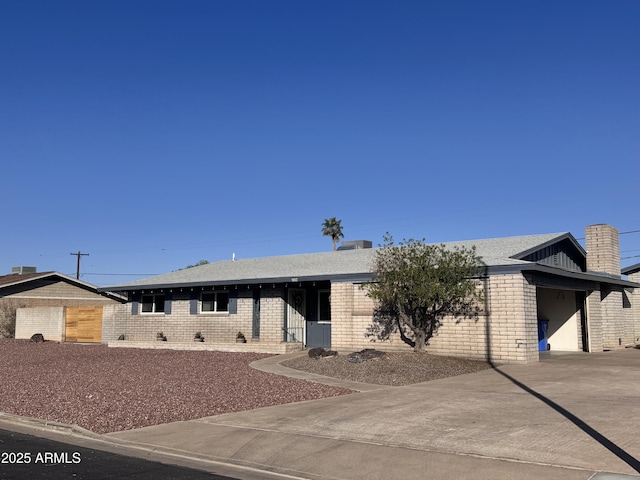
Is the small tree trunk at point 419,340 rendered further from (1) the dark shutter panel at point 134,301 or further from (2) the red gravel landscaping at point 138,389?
(1) the dark shutter panel at point 134,301

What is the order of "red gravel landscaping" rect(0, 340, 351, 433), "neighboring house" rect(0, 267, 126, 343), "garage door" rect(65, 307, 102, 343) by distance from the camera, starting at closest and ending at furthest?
1. "red gravel landscaping" rect(0, 340, 351, 433)
2. "garage door" rect(65, 307, 102, 343)
3. "neighboring house" rect(0, 267, 126, 343)

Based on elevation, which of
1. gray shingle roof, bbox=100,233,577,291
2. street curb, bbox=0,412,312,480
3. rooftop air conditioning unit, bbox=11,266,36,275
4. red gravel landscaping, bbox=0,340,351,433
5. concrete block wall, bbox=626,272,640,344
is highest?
rooftop air conditioning unit, bbox=11,266,36,275

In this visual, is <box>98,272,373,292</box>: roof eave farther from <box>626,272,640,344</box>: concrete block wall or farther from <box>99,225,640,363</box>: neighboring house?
<box>626,272,640,344</box>: concrete block wall

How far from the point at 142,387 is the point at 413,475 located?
30.9 ft

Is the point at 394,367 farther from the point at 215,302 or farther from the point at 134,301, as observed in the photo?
the point at 134,301

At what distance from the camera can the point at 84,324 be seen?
3184 cm

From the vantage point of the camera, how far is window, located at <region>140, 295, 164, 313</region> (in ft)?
97.1

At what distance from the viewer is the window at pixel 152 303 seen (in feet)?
97.1

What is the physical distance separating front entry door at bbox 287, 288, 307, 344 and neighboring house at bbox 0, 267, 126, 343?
10.6 meters

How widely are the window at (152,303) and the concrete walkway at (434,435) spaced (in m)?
17.7

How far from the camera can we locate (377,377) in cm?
1603

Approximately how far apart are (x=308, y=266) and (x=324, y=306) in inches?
75.8

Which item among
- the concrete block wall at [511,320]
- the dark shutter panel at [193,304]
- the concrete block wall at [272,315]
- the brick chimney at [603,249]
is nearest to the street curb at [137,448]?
the concrete block wall at [511,320]

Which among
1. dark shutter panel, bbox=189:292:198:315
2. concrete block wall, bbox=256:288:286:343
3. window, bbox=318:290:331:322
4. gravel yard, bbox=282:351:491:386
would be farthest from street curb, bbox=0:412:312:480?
dark shutter panel, bbox=189:292:198:315
